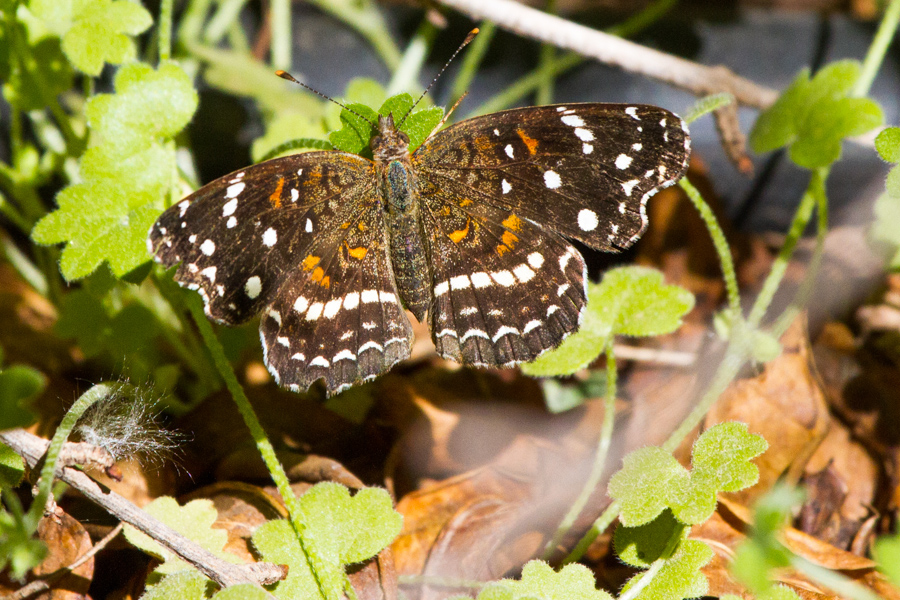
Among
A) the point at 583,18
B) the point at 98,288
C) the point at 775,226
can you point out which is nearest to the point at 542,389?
the point at 775,226

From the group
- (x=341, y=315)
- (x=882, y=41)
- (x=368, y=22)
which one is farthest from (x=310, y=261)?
(x=882, y=41)

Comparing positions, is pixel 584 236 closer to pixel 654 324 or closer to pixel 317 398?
pixel 654 324

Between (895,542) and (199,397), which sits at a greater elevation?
(895,542)

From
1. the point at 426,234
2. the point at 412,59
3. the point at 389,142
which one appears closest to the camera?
the point at 389,142

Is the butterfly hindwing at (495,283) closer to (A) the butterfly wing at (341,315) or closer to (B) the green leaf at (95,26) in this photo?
(A) the butterfly wing at (341,315)

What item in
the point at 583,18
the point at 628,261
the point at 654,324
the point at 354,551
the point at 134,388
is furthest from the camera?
the point at 583,18

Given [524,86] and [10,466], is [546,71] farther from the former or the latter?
[10,466]

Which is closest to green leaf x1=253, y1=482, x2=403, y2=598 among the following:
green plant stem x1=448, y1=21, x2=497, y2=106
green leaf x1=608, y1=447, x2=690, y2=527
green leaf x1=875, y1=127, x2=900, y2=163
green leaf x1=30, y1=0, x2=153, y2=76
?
green leaf x1=608, y1=447, x2=690, y2=527
